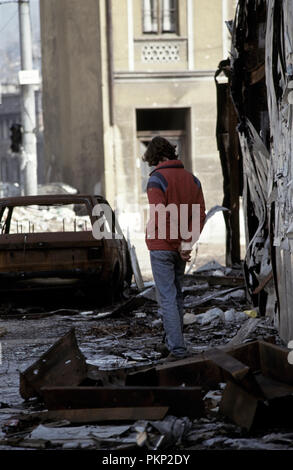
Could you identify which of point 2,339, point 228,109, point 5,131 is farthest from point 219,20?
point 5,131

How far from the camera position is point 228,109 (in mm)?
12977

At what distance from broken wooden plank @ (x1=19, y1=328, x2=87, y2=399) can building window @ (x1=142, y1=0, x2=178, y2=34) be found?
20203 millimetres

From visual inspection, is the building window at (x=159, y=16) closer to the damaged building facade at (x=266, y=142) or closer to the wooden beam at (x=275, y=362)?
the damaged building facade at (x=266, y=142)

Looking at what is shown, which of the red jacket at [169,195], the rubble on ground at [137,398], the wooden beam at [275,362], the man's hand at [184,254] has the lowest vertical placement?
the rubble on ground at [137,398]

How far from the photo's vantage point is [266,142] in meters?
10.4

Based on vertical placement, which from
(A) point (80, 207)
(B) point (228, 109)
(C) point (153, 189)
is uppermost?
(B) point (228, 109)

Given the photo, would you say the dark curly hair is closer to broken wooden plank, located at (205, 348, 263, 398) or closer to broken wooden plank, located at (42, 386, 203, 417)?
broken wooden plank, located at (205, 348, 263, 398)

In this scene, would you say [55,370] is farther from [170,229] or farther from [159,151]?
[159,151]

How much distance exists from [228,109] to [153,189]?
5987mm

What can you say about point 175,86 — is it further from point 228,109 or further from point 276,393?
point 276,393

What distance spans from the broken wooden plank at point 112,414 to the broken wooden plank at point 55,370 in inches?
22.7

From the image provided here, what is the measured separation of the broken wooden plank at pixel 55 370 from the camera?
245 inches

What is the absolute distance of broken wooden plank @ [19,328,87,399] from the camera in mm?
6227

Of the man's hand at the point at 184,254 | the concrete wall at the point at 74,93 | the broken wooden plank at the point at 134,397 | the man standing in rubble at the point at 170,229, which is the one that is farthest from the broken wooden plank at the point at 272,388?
the concrete wall at the point at 74,93
